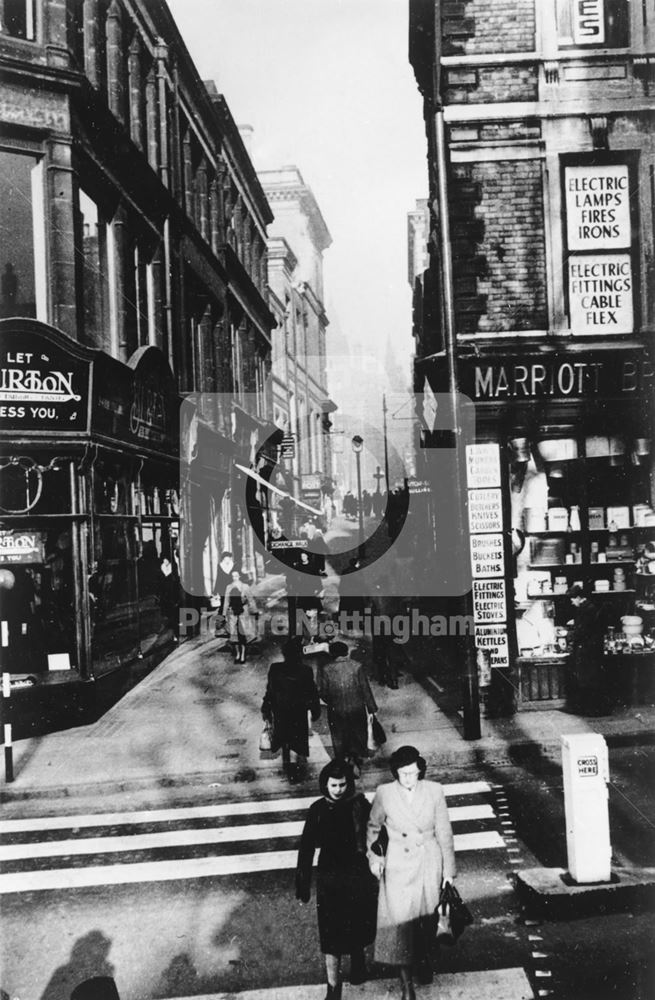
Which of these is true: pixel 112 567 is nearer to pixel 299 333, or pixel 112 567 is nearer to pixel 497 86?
pixel 497 86

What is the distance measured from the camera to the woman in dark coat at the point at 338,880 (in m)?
4.64

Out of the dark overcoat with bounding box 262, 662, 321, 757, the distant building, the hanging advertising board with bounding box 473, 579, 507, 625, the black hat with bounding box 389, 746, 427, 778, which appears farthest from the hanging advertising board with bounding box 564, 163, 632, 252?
the distant building

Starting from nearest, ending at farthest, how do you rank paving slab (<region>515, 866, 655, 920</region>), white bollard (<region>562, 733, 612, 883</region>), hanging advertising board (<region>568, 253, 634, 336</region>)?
paving slab (<region>515, 866, 655, 920</region>) < white bollard (<region>562, 733, 612, 883</region>) < hanging advertising board (<region>568, 253, 634, 336</region>)

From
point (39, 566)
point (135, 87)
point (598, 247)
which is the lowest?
point (39, 566)

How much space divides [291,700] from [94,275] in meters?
8.40

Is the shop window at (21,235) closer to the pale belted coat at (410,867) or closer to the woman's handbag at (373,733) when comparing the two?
the woman's handbag at (373,733)

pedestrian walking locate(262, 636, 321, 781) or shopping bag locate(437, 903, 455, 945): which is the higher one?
pedestrian walking locate(262, 636, 321, 781)

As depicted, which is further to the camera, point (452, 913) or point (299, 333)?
point (299, 333)

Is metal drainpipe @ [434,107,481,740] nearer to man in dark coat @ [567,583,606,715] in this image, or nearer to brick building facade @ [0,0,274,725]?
man in dark coat @ [567,583,606,715]

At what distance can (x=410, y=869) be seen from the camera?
4.65 metres

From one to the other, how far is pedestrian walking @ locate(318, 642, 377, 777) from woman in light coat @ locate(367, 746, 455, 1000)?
3.23m

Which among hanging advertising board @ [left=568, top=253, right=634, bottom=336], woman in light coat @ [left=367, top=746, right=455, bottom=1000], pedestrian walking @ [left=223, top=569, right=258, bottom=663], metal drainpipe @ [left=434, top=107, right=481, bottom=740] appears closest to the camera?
woman in light coat @ [left=367, top=746, right=455, bottom=1000]

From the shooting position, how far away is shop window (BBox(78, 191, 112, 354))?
1233cm

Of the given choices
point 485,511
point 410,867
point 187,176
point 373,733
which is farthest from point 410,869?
point 187,176
